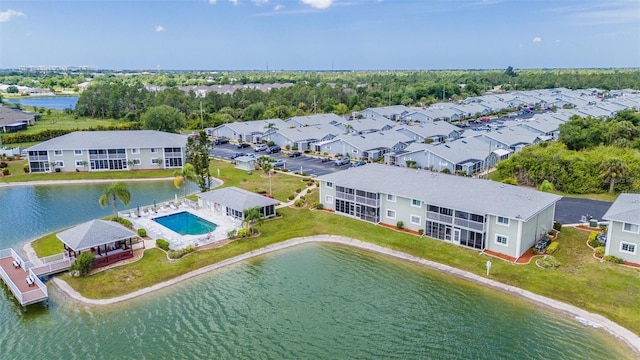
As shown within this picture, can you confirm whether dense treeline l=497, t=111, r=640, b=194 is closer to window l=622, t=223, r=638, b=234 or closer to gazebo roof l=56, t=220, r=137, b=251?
window l=622, t=223, r=638, b=234

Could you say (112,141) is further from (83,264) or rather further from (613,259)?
(613,259)

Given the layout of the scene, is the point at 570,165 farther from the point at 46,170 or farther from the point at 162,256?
the point at 46,170

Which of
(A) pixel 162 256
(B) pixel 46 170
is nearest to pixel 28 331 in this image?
(A) pixel 162 256

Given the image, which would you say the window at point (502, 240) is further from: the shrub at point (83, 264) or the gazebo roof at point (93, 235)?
the shrub at point (83, 264)

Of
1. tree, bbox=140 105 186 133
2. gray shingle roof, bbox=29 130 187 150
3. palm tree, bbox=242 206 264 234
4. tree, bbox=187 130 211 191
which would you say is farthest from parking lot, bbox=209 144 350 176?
palm tree, bbox=242 206 264 234

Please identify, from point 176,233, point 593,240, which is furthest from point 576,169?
point 176,233

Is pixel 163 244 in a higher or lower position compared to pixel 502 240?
lower

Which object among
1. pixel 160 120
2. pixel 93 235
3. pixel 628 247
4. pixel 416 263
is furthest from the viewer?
pixel 160 120
